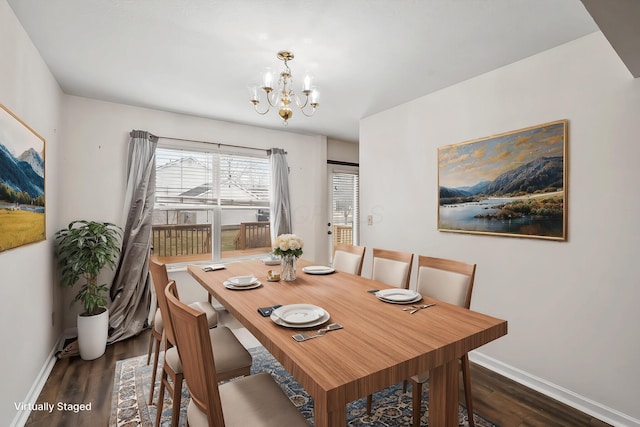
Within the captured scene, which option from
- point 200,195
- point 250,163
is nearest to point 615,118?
point 250,163

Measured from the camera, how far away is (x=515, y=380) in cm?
241

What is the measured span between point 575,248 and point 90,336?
3.98 m

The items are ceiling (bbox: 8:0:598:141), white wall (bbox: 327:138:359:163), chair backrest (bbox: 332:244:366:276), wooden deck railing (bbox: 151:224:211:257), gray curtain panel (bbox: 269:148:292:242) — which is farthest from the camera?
white wall (bbox: 327:138:359:163)

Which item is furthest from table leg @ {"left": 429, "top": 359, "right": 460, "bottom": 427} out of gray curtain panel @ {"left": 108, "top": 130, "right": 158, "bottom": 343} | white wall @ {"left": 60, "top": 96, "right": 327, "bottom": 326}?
white wall @ {"left": 60, "top": 96, "right": 327, "bottom": 326}

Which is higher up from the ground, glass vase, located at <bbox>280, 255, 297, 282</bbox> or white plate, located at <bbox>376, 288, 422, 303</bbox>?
glass vase, located at <bbox>280, 255, 297, 282</bbox>

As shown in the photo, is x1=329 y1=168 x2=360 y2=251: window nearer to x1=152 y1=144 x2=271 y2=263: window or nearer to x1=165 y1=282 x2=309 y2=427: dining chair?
x1=152 y1=144 x2=271 y2=263: window

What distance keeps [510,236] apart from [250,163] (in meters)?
3.28

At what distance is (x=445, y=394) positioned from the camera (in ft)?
4.54

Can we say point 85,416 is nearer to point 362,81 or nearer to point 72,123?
point 72,123

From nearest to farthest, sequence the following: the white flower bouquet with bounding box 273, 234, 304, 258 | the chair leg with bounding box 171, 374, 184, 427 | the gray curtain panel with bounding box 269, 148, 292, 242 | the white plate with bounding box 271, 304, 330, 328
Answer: the white plate with bounding box 271, 304, 330, 328 → the chair leg with bounding box 171, 374, 184, 427 → the white flower bouquet with bounding box 273, 234, 304, 258 → the gray curtain panel with bounding box 269, 148, 292, 242

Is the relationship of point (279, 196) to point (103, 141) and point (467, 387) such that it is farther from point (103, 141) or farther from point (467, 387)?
point (467, 387)

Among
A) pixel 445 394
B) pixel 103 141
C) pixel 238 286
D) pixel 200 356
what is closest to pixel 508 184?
pixel 445 394

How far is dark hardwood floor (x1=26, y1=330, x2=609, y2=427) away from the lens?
193 cm

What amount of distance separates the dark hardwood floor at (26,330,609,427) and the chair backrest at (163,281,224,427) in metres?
1.37
